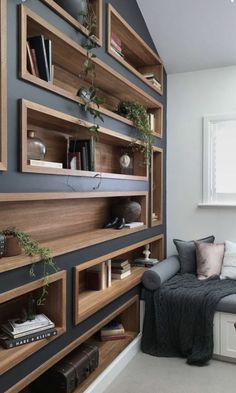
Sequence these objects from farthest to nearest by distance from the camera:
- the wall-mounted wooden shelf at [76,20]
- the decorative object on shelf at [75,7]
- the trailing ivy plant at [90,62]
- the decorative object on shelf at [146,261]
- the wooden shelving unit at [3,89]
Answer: the decorative object on shelf at [146,261], the trailing ivy plant at [90,62], the decorative object on shelf at [75,7], the wall-mounted wooden shelf at [76,20], the wooden shelving unit at [3,89]

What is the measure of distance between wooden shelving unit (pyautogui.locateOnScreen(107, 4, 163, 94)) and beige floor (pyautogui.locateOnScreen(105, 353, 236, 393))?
7.74 feet

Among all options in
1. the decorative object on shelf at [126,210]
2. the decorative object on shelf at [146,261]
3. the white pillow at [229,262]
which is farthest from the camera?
the decorative object on shelf at [146,261]

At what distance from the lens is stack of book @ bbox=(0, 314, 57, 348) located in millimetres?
1701

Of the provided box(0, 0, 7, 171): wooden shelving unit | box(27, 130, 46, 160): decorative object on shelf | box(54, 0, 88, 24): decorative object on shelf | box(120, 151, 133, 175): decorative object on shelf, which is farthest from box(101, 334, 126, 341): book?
box(54, 0, 88, 24): decorative object on shelf

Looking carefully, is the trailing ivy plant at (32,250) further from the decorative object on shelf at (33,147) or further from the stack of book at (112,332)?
the stack of book at (112,332)

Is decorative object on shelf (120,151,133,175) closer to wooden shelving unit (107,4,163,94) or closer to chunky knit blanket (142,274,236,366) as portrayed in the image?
wooden shelving unit (107,4,163,94)

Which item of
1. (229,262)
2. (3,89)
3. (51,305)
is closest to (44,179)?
(3,89)

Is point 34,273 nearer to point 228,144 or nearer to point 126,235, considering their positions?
point 126,235

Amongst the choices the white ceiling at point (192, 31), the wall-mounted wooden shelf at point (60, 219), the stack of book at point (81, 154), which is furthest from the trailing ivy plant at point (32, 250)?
the white ceiling at point (192, 31)

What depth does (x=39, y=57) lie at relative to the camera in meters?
1.88

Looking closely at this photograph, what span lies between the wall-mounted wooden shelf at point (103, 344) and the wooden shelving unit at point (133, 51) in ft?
6.34

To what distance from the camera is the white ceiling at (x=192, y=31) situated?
3152 mm

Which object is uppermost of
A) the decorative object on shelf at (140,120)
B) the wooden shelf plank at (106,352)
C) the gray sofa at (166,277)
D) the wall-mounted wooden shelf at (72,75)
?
the wall-mounted wooden shelf at (72,75)

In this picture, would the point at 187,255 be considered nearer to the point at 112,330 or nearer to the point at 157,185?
the point at 157,185
